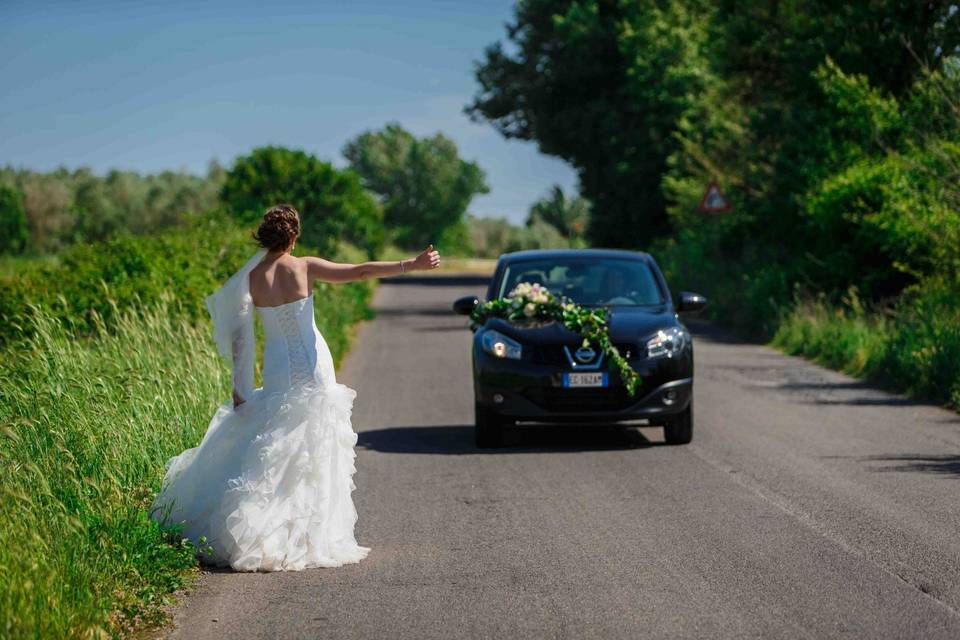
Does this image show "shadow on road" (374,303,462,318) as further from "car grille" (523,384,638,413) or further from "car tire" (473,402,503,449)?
"car grille" (523,384,638,413)

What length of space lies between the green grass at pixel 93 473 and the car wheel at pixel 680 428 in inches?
157

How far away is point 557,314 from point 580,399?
36.3 inches

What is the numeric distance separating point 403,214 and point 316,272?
11534cm

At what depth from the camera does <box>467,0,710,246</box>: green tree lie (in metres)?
43.9

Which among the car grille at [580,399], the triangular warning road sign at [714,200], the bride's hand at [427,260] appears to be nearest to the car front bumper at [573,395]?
the car grille at [580,399]

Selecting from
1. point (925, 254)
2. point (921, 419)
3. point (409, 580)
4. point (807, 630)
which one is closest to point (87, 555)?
point (409, 580)

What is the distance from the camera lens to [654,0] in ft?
155

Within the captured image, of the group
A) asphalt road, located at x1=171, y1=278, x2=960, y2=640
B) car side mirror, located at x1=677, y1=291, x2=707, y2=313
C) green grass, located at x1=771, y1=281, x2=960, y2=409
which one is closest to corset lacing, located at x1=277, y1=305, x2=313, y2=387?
asphalt road, located at x1=171, y1=278, x2=960, y2=640

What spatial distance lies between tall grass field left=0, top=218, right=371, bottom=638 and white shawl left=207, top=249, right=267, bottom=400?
3.14ft

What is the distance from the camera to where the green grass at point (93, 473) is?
6156mm

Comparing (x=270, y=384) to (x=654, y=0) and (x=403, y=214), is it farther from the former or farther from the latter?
(x=403, y=214)

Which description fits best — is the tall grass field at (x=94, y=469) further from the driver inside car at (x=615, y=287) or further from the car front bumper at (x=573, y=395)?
the driver inside car at (x=615, y=287)

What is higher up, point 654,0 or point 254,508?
point 654,0

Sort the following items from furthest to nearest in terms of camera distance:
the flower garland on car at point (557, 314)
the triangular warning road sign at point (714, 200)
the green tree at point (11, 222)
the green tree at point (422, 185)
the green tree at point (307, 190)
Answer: the green tree at point (422, 185)
the green tree at point (11, 222)
the green tree at point (307, 190)
the triangular warning road sign at point (714, 200)
the flower garland on car at point (557, 314)
